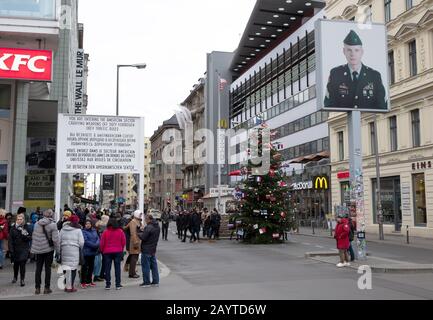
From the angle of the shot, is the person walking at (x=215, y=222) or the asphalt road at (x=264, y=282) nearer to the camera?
the asphalt road at (x=264, y=282)

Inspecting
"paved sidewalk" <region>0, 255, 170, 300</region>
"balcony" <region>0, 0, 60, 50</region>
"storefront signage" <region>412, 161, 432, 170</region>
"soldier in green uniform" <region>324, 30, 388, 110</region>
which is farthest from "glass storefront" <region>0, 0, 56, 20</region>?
"storefront signage" <region>412, 161, 432, 170</region>

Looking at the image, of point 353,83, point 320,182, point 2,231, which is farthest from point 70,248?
point 320,182

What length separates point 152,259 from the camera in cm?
1216

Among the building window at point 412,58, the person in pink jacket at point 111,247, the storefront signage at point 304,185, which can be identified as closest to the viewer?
the person in pink jacket at point 111,247

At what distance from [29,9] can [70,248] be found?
11579 millimetres

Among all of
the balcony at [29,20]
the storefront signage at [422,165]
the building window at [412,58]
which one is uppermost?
the building window at [412,58]

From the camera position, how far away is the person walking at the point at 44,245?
11.3 m

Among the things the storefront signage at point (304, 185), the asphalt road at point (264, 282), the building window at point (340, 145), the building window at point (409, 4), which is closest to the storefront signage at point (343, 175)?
the building window at point (340, 145)

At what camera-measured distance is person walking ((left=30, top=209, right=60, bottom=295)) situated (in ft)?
37.1

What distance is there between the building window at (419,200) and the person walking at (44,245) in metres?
24.2

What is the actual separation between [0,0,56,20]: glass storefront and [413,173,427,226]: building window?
72.7 ft

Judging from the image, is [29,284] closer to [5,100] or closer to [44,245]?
[44,245]

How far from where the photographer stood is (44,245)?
11.4m

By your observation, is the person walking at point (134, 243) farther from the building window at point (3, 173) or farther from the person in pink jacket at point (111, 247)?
the building window at point (3, 173)
